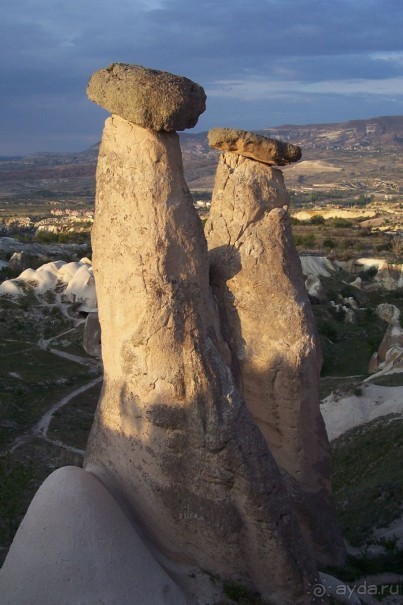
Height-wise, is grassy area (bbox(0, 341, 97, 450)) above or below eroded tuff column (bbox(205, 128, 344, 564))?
below

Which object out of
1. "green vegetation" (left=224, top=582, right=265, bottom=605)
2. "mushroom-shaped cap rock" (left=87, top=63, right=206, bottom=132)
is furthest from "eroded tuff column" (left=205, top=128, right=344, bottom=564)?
"green vegetation" (left=224, top=582, right=265, bottom=605)

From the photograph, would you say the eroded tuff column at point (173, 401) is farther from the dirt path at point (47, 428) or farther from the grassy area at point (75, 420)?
the grassy area at point (75, 420)

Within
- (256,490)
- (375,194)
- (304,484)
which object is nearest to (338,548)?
(304,484)

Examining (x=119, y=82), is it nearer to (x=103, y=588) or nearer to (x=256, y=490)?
(x=256, y=490)

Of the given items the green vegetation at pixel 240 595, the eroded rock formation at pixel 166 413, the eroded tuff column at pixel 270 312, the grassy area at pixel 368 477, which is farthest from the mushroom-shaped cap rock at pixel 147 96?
the grassy area at pixel 368 477

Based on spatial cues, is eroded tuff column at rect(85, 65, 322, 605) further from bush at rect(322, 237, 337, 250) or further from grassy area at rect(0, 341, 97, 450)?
bush at rect(322, 237, 337, 250)

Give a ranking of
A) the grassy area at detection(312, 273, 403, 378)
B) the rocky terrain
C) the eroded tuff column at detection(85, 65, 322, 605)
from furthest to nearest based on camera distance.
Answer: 1. the grassy area at detection(312, 273, 403, 378)
2. the eroded tuff column at detection(85, 65, 322, 605)
3. the rocky terrain
